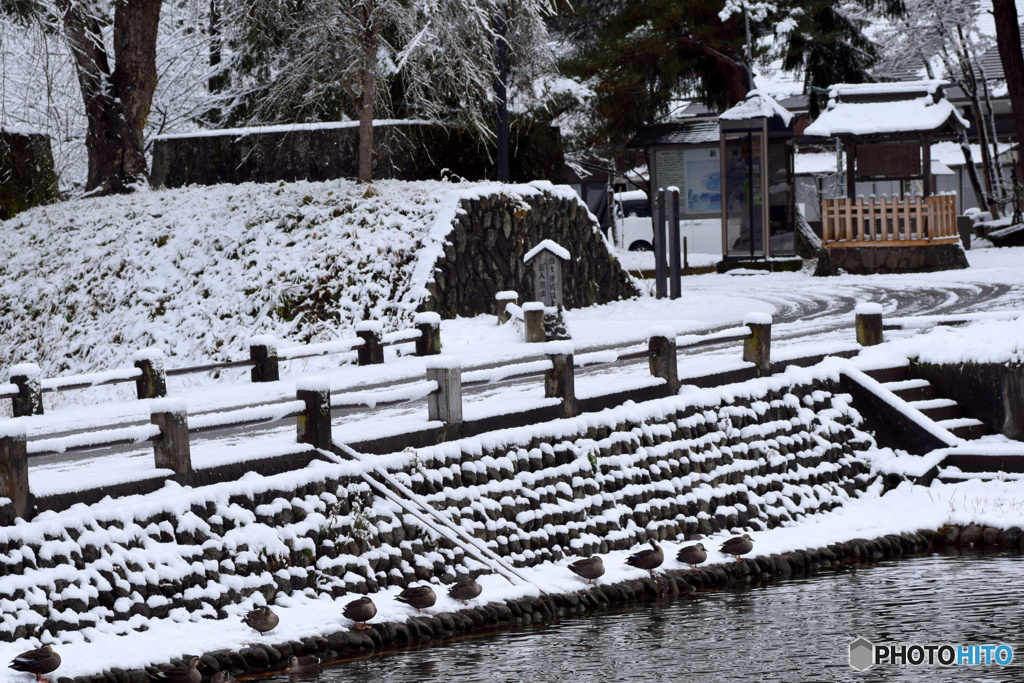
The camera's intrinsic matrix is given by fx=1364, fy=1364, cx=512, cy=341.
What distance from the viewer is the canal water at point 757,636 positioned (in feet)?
31.0

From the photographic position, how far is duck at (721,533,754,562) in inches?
490

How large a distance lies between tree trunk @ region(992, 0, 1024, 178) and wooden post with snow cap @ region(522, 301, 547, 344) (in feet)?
51.3

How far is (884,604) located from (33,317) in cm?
1561

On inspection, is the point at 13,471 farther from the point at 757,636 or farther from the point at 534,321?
the point at 534,321

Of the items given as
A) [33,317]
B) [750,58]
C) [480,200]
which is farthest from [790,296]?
[33,317]

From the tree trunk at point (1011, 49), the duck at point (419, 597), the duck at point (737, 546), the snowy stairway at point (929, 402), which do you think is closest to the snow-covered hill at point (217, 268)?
the snowy stairway at point (929, 402)

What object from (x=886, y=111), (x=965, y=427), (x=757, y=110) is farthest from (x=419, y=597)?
(x=757, y=110)

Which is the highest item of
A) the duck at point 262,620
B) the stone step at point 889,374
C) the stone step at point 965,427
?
the stone step at point 889,374

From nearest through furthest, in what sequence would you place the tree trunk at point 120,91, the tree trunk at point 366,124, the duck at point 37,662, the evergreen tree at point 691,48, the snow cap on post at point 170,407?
the duck at point 37,662 < the snow cap on post at point 170,407 < the tree trunk at point 366,124 < the tree trunk at point 120,91 < the evergreen tree at point 691,48

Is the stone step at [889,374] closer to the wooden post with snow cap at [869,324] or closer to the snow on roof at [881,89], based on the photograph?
the wooden post with snow cap at [869,324]

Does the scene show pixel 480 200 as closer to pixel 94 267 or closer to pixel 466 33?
pixel 466 33

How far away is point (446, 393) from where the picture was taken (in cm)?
1187

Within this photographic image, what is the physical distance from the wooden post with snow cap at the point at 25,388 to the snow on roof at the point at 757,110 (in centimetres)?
1781

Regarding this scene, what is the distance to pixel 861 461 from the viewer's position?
606 inches
